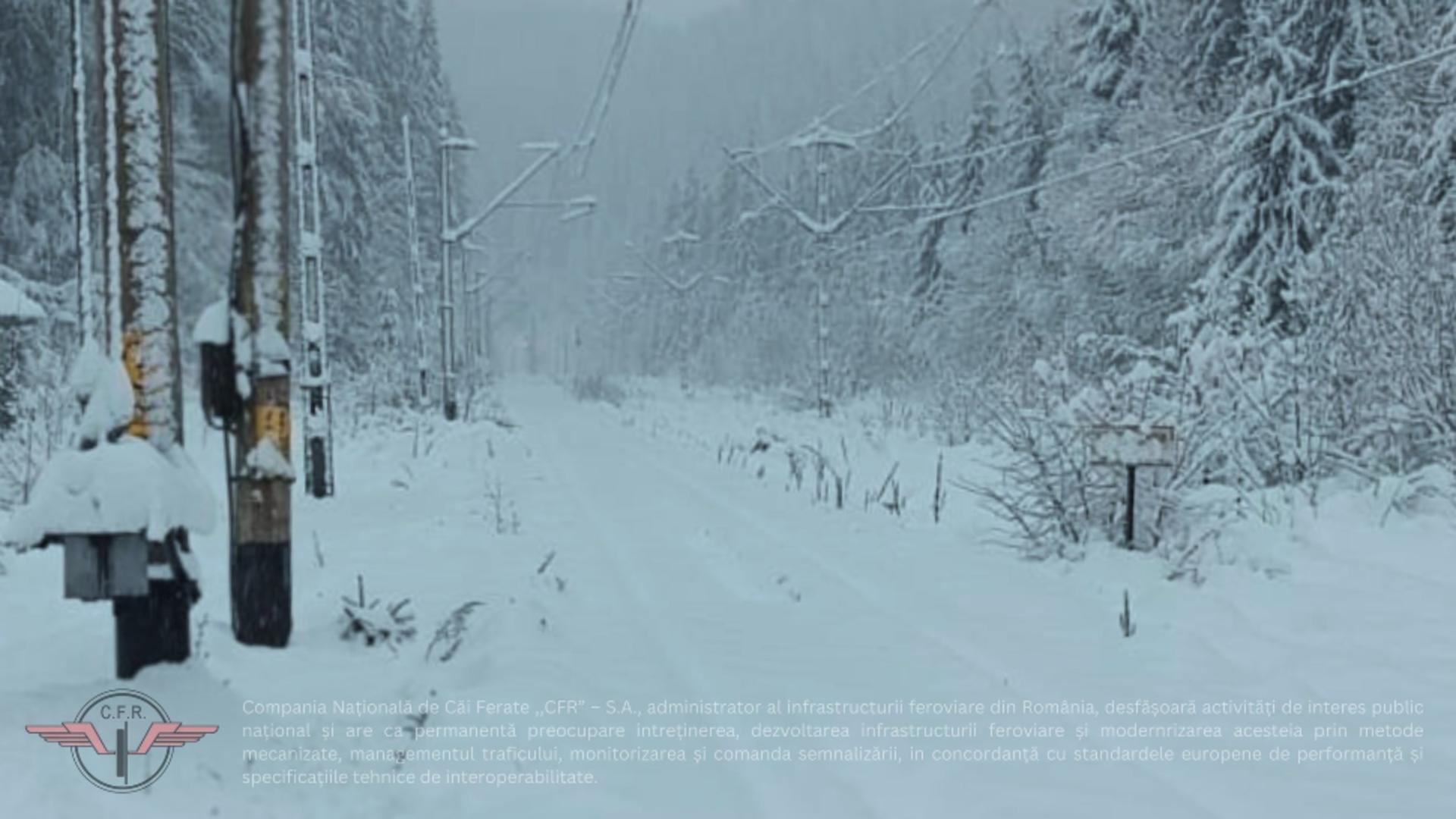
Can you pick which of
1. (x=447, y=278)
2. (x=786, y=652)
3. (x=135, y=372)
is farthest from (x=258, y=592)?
(x=447, y=278)

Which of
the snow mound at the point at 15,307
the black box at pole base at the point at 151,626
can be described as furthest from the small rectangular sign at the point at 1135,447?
the snow mound at the point at 15,307

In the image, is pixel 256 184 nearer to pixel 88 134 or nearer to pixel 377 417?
pixel 88 134

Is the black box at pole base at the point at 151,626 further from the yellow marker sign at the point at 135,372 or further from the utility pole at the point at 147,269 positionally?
the yellow marker sign at the point at 135,372

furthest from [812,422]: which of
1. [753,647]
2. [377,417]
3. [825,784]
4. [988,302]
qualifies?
[825,784]

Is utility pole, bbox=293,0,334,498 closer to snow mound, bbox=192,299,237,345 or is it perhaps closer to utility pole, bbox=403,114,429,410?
snow mound, bbox=192,299,237,345

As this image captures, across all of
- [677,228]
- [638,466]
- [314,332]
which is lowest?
[638,466]

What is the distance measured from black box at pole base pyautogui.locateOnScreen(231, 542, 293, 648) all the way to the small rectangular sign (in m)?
5.40

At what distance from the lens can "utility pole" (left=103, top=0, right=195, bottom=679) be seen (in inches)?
179

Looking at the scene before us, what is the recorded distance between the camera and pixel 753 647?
5.86 m

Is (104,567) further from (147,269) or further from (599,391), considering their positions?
(599,391)

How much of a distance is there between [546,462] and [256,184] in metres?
11.7

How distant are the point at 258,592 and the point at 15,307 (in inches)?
233

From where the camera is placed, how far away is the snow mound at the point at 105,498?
424 centimetres

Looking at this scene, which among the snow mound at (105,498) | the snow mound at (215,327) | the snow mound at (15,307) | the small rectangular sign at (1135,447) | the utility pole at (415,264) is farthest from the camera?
the utility pole at (415,264)
